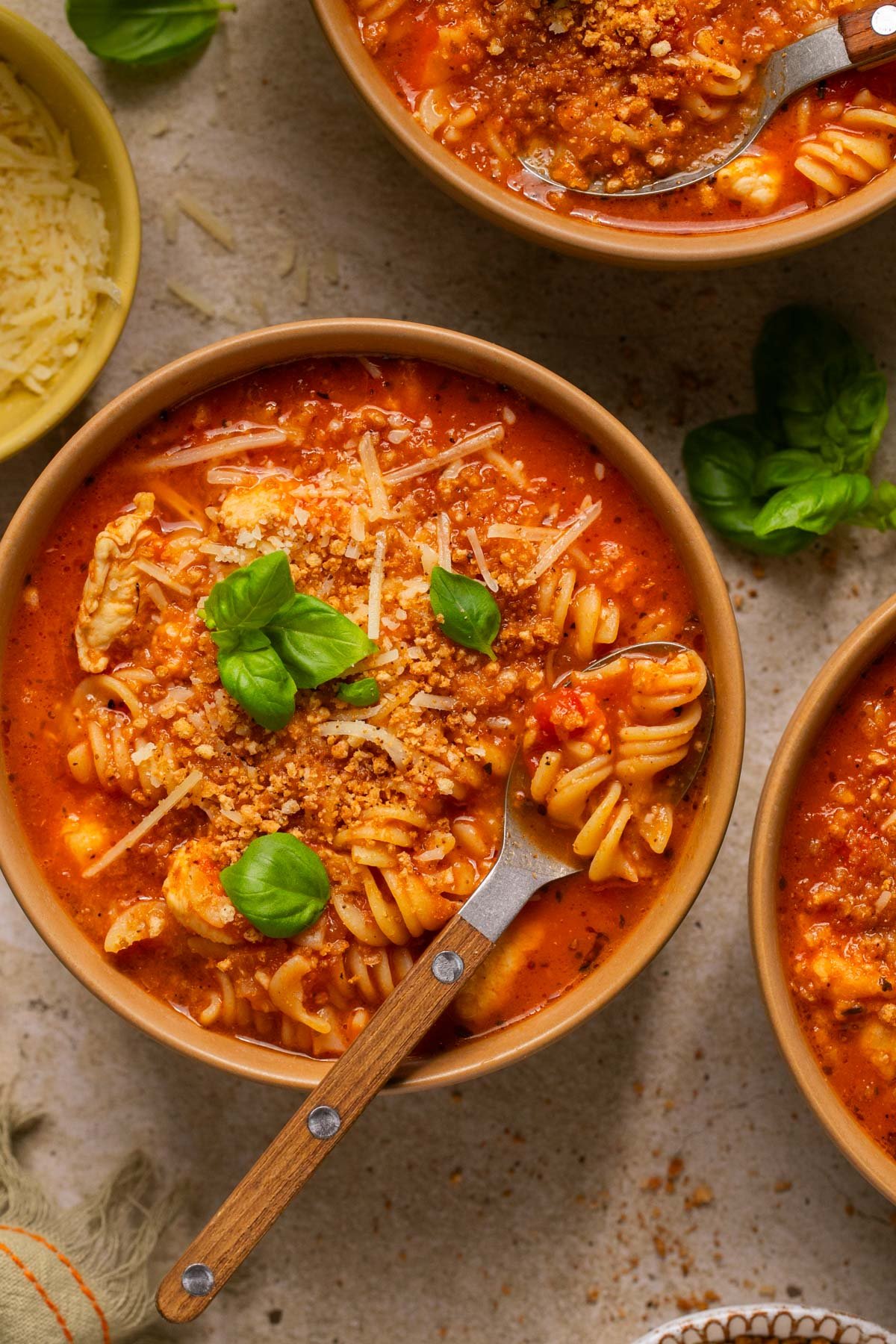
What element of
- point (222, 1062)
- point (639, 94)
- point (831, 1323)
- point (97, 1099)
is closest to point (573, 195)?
point (639, 94)

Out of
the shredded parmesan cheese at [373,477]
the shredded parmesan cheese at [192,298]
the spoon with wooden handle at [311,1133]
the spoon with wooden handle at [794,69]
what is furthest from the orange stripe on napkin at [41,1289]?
the spoon with wooden handle at [794,69]

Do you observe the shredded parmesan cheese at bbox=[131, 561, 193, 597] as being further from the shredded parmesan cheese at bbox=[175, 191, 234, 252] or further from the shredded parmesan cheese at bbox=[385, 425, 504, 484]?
the shredded parmesan cheese at bbox=[175, 191, 234, 252]

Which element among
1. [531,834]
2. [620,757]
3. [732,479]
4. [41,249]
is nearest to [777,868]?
[620,757]

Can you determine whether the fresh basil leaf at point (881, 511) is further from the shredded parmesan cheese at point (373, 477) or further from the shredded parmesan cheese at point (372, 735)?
the shredded parmesan cheese at point (372, 735)

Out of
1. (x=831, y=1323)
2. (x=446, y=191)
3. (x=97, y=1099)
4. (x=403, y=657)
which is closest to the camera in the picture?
(x=403, y=657)

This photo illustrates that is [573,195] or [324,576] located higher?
[573,195]

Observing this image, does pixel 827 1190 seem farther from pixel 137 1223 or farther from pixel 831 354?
pixel 831 354

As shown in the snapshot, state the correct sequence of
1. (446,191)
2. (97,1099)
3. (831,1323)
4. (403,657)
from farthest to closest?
1. (97,1099)
2. (831,1323)
3. (446,191)
4. (403,657)
